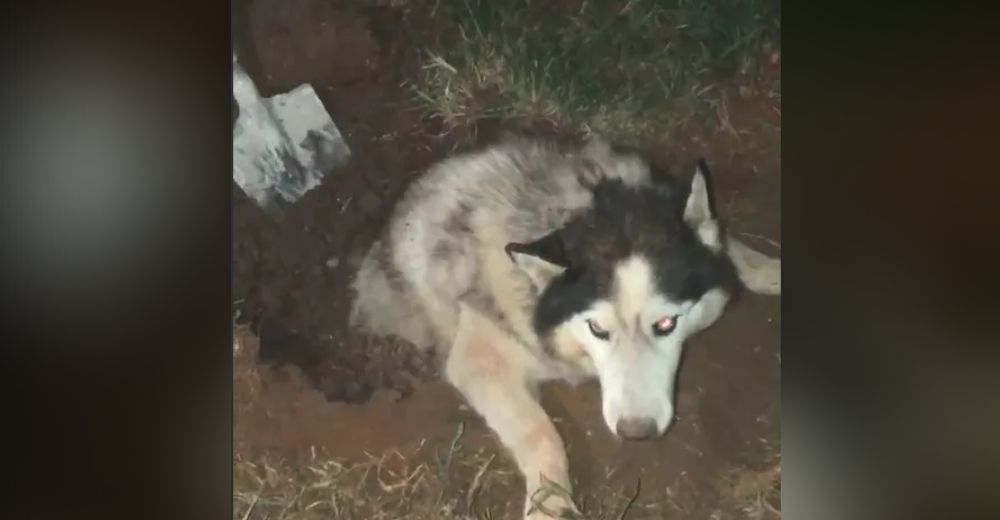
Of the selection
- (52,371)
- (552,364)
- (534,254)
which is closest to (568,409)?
(552,364)

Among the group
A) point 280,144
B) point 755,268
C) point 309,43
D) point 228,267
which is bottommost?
point 755,268

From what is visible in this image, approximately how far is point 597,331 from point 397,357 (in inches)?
10.6

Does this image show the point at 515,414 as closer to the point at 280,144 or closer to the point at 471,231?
the point at 471,231

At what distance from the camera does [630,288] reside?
3.90 ft

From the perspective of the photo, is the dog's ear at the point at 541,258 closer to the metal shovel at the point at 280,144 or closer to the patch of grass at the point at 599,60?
the patch of grass at the point at 599,60

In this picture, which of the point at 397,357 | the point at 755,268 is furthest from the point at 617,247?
the point at 397,357

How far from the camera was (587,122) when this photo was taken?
119 centimetres

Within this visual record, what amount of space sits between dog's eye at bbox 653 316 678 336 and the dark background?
156 mm

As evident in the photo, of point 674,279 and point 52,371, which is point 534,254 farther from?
point 52,371

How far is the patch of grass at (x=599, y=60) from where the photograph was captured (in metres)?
1.18

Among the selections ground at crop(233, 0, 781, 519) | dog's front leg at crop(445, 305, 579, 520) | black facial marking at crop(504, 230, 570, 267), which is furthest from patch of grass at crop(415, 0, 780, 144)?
dog's front leg at crop(445, 305, 579, 520)

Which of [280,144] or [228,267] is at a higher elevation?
[280,144]

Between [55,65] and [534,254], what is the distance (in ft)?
2.18

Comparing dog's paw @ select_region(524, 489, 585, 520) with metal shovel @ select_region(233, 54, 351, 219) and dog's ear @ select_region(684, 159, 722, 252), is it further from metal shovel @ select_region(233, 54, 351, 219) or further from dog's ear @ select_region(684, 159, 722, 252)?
metal shovel @ select_region(233, 54, 351, 219)
